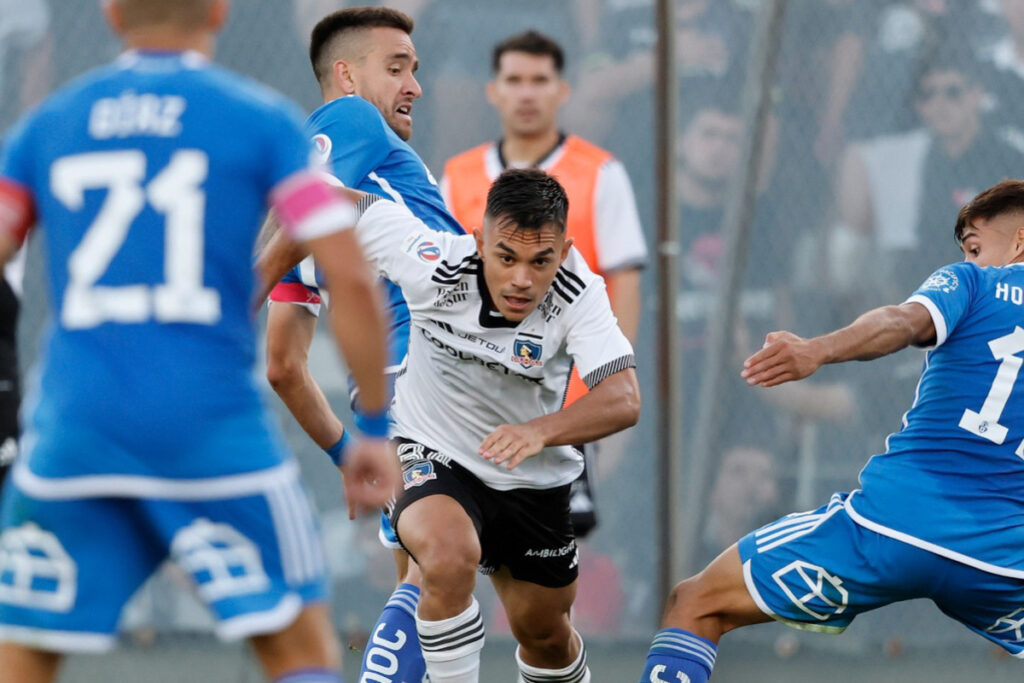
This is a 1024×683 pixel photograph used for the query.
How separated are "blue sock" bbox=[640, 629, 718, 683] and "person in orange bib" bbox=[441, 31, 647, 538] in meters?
1.84

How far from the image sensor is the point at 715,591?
452 centimetres

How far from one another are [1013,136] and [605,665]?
3377 millimetres

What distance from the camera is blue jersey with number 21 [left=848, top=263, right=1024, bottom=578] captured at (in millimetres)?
4234

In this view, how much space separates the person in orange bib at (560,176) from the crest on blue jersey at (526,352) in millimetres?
1793

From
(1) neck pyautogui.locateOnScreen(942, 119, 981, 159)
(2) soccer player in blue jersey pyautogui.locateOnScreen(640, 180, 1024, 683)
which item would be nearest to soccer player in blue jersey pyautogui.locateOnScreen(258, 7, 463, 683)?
(2) soccer player in blue jersey pyautogui.locateOnScreen(640, 180, 1024, 683)

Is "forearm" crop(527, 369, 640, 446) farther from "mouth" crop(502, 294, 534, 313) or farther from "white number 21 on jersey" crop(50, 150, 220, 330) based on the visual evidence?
"white number 21 on jersey" crop(50, 150, 220, 330)

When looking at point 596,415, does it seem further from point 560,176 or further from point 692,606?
point 560,176

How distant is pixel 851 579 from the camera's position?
4.30 meters

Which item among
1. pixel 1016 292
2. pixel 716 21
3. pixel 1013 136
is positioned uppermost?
pixel 716 21

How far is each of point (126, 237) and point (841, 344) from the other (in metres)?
1.94

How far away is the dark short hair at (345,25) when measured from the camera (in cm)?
545

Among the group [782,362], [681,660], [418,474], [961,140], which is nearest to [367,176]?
[418,474]

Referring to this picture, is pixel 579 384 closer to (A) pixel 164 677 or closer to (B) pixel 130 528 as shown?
(A) pixel 164 677

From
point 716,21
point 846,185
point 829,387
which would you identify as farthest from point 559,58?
point 829,387
